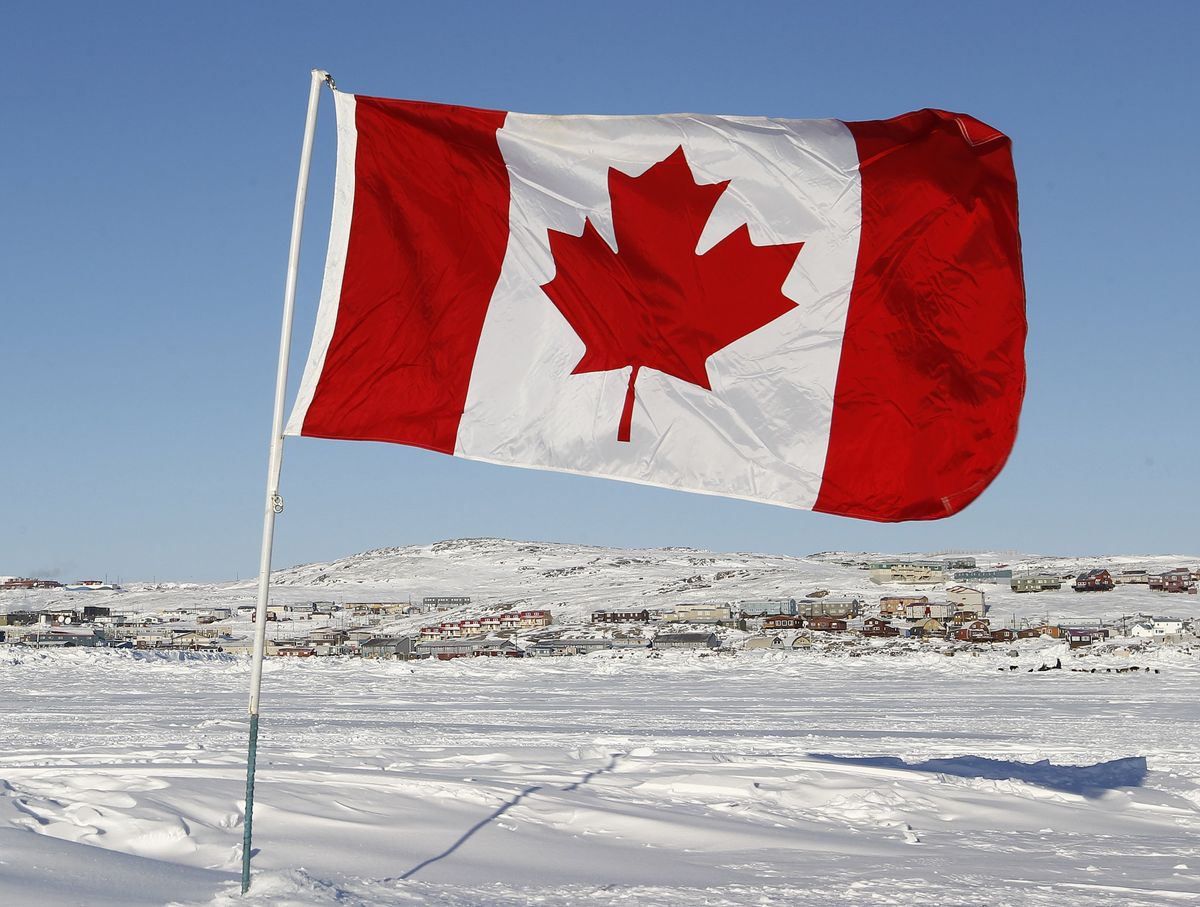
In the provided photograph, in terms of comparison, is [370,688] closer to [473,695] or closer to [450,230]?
[473,695]

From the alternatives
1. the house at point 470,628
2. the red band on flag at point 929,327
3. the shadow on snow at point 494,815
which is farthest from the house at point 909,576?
the red band on flag at point 929,327

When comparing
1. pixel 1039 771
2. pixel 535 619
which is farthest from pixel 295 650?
pixel 1039 771

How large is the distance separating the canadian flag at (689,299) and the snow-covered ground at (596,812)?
7.35ft

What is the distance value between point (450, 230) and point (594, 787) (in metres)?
5.18

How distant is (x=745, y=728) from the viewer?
19.2 metres

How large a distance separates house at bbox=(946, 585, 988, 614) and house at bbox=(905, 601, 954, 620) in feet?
2.37

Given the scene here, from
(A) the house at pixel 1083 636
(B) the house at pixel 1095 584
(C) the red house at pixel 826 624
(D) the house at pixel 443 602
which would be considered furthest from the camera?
(D) the house at pixel 443 602

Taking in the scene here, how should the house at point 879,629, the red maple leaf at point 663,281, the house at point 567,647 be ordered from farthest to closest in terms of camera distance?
the house at point 879,629 < the house at point 567,647 < the red maple leaf at point 663,281

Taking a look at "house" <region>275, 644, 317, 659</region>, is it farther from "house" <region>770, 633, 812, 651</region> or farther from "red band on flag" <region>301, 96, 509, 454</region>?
"red band on flag" <region>301, 96, 509, 454</region>

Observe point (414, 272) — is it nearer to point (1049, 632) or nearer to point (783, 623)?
point (1049, 632)

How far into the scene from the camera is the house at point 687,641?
180ft

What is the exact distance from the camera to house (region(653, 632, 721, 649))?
54737 millimetres

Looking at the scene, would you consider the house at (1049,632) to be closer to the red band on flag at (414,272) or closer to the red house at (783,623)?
the red house at (783,623)

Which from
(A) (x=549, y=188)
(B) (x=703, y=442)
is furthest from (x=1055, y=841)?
(A) (x=549, y=188)
